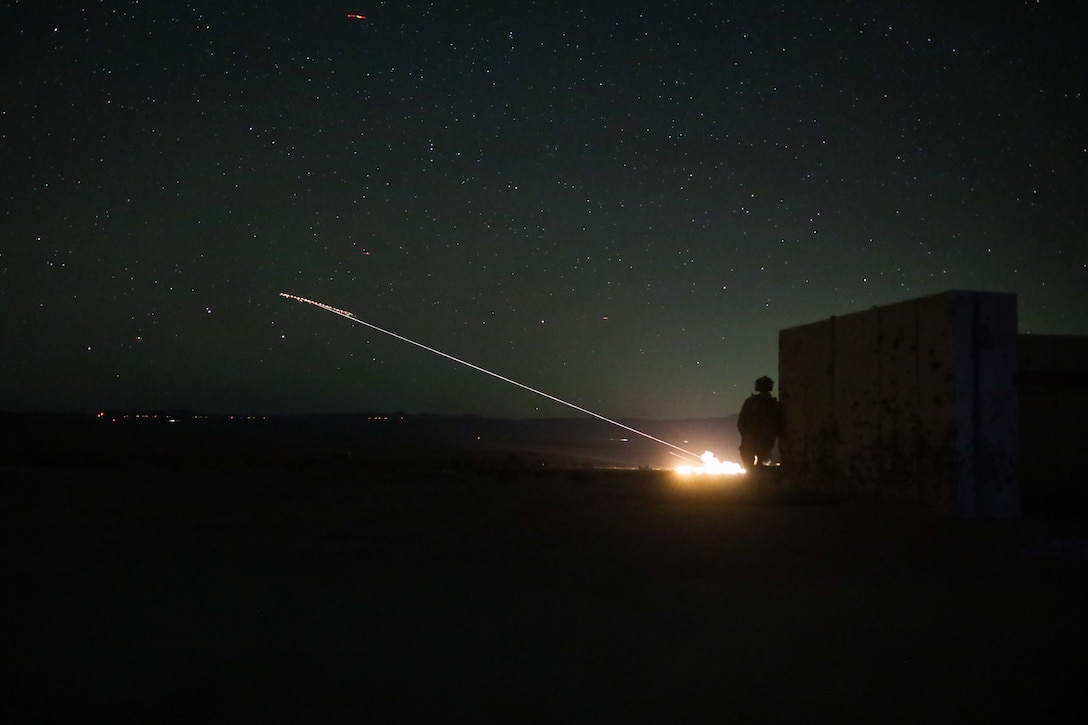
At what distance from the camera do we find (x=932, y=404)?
9820 millimetres

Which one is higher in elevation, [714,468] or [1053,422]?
[1053,422]

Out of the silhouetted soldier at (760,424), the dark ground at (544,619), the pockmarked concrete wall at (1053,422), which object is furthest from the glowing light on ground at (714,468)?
the dark ground at (544,619)

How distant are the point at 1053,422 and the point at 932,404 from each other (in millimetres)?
3207

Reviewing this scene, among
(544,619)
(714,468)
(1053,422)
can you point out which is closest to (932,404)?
(1053,422)

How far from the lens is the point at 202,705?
135 inches

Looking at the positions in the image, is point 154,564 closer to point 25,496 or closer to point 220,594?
point 220,594

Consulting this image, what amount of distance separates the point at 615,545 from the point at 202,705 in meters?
4.72

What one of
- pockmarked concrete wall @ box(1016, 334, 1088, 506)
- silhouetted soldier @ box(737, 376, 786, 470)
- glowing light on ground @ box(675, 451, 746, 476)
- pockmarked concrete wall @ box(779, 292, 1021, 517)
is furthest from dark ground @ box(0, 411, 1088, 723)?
glowing light on ground @ box(675, 451, 746, 476)

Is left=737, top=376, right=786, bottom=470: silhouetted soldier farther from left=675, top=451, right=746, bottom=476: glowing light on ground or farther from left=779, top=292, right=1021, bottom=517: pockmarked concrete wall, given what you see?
left=675, top=451, right=746, bottom=476: glowing light on ground

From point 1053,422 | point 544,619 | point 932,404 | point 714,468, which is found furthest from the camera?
point 714,468

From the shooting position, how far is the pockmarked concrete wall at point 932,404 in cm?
954

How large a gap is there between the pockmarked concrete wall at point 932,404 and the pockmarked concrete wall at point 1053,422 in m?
2.20

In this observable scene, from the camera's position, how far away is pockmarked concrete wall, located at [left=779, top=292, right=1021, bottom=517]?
376 inches

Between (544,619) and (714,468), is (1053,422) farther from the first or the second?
(714,468)
